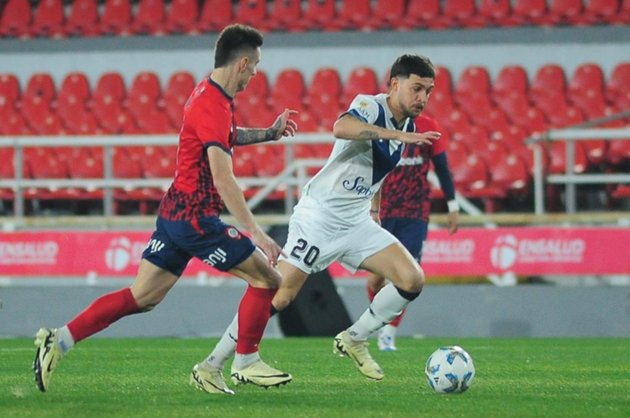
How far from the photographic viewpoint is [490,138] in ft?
52.7

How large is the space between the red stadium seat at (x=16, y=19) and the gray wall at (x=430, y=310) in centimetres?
763

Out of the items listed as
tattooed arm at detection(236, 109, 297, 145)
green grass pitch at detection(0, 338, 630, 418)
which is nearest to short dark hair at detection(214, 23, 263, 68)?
tattooed arm at detection(236, 109, 297, 145)

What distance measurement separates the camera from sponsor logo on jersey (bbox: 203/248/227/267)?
6602 millimetres

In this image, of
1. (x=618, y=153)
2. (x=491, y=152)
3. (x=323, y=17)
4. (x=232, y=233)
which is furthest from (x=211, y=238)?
(x=323, y=17)

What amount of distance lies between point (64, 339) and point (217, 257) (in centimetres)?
95

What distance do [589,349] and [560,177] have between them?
2.58 meters

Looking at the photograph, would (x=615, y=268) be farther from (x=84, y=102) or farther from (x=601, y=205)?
(x=84, y=102)

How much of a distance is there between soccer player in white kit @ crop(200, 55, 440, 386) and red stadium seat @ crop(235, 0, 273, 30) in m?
11.5

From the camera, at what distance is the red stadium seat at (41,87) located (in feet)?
63.3

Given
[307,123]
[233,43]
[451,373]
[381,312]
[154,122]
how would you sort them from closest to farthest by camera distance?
1. [233,43]
2. [451,373]
3. [381,312]
4. [307,123]
5. [154,122]

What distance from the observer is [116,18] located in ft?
65.5

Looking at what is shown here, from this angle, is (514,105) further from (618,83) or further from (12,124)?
(12,124)

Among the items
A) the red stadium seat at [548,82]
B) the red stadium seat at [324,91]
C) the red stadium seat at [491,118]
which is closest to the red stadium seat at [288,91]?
the red stadium seat at [324,91]

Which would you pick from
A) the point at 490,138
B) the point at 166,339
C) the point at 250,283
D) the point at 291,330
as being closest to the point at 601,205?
the point at 490,138
